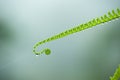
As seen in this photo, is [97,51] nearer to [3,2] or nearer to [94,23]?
[3,2]

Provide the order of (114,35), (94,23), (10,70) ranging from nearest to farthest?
(94,23) < (114,35) < (10,70)

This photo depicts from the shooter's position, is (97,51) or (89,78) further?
(97,51)

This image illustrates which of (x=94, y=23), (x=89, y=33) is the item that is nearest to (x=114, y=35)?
(x=89, y=33)

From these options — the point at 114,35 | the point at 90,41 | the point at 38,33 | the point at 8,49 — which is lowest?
the point at 114,35

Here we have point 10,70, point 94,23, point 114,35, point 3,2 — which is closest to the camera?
point 94,23

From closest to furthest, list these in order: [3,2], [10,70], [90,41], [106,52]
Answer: [106,52] < [90,41] < [10,70] < [3,2]

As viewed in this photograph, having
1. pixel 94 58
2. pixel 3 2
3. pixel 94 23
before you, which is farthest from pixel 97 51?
pixel 94 23

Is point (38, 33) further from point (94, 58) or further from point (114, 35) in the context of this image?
point (114, 35)

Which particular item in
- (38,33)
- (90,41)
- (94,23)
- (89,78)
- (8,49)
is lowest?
(94,23)

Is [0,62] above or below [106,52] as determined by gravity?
above
